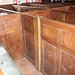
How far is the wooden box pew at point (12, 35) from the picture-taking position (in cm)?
180

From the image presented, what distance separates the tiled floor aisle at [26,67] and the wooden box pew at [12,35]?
150 millimetres

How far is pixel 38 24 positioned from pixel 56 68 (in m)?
0.73

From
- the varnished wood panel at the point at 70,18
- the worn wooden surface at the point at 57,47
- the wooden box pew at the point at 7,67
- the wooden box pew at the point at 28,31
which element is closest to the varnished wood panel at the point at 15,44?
the wooden box pew at the point at 28,31

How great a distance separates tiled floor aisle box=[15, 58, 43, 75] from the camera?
1.83 metres

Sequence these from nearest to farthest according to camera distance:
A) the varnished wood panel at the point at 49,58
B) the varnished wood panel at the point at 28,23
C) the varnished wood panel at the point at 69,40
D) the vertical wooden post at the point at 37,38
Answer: the varnished wood panel at the point at 69,40, the varnished wood panel at the point at 49,58, the vertical wooden post at the point at 37,38, the varnished wood panel at the point at 28,23

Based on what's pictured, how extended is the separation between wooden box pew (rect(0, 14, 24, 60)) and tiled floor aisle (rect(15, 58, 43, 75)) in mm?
150

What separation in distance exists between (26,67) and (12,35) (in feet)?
2.42

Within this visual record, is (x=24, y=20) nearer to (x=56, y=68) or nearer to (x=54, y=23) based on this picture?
(x=54, y=23)

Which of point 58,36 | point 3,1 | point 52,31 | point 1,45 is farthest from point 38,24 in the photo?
point 3,1

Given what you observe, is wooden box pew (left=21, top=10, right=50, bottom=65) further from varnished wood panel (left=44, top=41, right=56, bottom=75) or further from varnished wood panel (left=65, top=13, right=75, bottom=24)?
varnished wood panel (left=65, top=13, right=75, bottom=24)

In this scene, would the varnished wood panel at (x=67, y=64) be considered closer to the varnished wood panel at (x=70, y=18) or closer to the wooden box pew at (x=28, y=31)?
the wooden box pew at (x=28, y=31)

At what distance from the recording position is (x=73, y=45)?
1.06m

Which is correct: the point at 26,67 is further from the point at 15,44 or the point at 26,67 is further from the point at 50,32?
the point at 50,32

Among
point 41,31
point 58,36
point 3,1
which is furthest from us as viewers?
point 3,1
